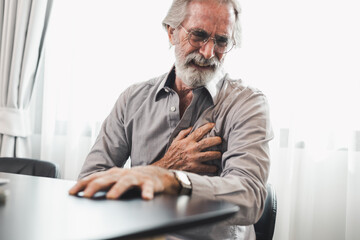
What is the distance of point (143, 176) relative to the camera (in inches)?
32.2

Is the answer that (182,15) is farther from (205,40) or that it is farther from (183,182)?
(183,182)

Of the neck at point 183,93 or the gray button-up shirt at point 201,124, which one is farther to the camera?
the neck at point 183,93

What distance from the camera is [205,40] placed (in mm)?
1561

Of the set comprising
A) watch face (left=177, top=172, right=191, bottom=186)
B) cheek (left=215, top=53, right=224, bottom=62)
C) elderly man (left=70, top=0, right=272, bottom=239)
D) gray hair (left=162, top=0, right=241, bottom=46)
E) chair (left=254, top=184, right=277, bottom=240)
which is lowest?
chair (left=254, top=184, right=277, bottom=240)

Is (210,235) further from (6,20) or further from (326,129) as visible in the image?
(6,20)

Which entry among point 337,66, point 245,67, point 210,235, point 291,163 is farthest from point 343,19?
point 210,235

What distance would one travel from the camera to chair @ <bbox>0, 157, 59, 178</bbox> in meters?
1.82

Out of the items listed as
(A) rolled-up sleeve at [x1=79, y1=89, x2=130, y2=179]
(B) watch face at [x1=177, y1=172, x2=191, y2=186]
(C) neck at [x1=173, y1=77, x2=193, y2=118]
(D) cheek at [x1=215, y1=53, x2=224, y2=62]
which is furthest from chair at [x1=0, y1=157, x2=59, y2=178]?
(B) watch face at [x1=177, y1=172, x2=191, y2=186]

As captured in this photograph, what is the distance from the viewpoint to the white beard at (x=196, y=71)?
62.3 inches

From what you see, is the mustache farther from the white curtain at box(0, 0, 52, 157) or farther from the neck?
the white curtain at box(0, 0, 52, 157)

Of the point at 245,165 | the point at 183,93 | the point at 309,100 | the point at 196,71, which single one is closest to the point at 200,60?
the point at 196,71

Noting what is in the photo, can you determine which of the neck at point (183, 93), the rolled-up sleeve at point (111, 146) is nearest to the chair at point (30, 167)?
the rolled-up sleeve at point (111, 146)

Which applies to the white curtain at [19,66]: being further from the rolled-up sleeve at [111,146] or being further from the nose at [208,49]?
the nose at [208,49]

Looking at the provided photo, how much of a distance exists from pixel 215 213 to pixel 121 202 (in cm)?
17
